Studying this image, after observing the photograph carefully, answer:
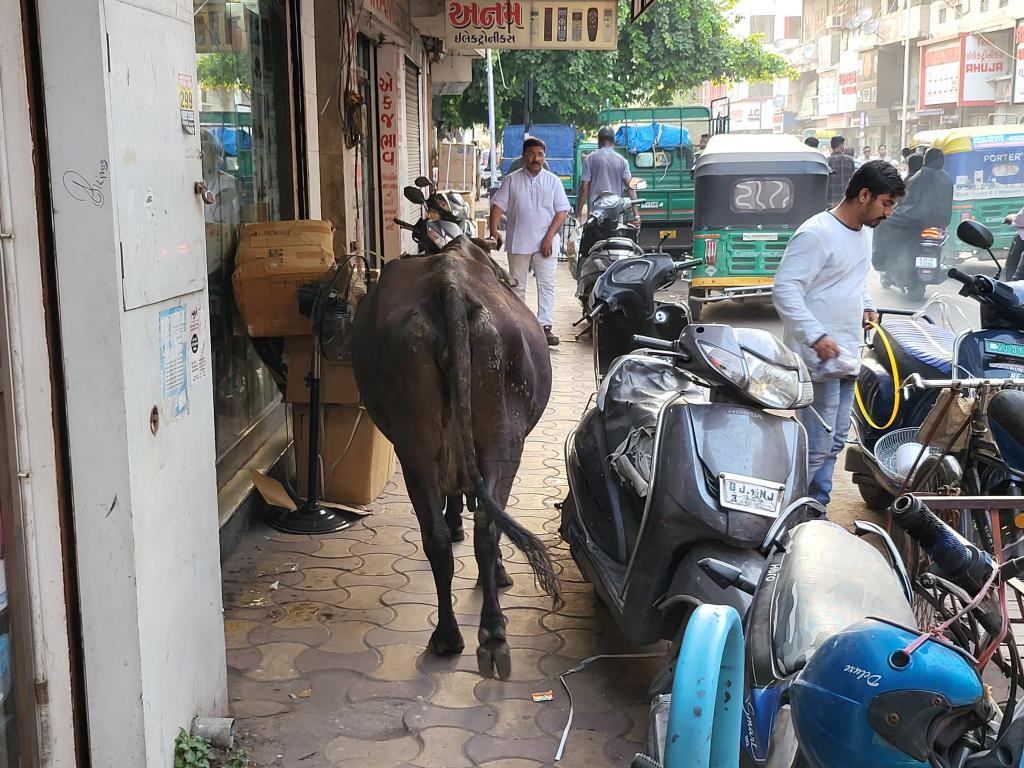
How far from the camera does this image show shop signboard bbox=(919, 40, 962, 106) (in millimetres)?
32984

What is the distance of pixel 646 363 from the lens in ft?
15.9

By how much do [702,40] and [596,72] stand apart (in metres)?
3.14

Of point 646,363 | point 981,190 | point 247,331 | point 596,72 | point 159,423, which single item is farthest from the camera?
point 596,72

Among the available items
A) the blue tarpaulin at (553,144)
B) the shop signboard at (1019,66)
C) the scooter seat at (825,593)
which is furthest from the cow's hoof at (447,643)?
the shop signboard at (1019,66)

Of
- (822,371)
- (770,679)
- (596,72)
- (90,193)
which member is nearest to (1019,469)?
(770,679)

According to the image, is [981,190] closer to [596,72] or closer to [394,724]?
[596,72]

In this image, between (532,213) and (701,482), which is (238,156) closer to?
(701,482)

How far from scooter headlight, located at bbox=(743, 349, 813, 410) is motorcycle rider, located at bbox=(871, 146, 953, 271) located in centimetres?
1109

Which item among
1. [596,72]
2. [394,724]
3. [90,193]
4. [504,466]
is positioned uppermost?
[596,72]

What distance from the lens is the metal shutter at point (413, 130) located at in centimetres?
1259

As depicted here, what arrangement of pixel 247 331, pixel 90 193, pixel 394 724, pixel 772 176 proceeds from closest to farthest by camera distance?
1. pixel 90 193
2. pixel 394 724
3. pixel 247 331
4. pixel 772 176

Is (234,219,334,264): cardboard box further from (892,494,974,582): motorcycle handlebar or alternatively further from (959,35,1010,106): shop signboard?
(959,35,1010,106): shop signboard

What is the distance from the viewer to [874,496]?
618 cm

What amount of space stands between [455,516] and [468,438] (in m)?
1.45
